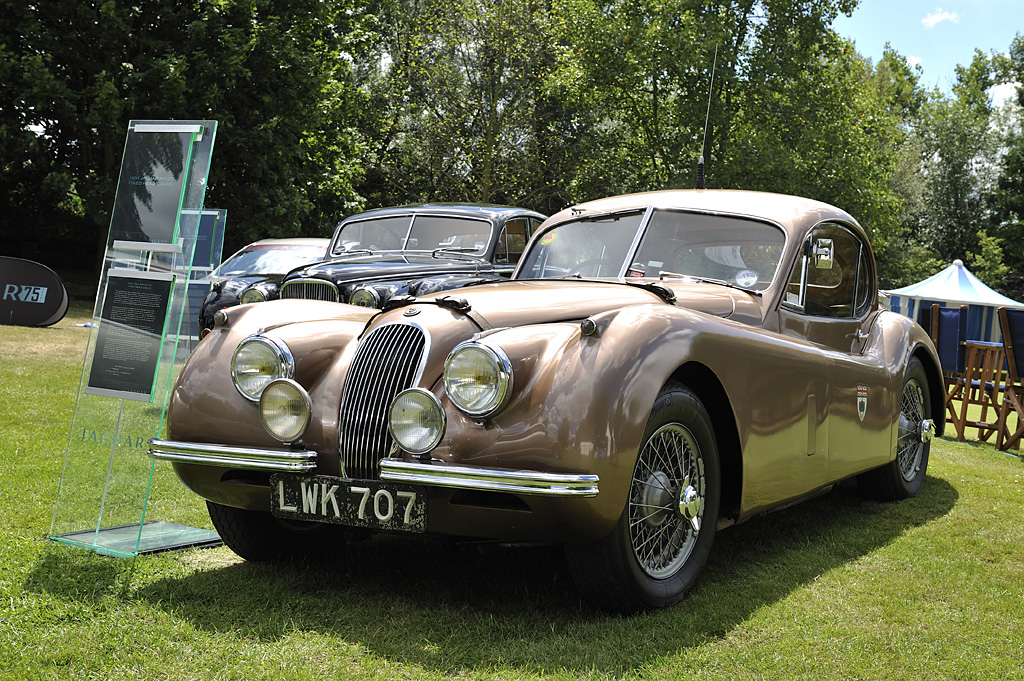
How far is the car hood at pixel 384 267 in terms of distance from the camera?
27.3ft

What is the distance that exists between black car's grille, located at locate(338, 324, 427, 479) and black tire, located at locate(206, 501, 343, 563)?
2.83 ft

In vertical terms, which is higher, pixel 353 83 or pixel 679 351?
pixel 353 83

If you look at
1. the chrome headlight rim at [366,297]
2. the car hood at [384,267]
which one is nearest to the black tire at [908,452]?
the chrome headlight rim at [366,297]

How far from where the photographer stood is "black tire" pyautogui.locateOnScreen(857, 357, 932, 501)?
6.01m

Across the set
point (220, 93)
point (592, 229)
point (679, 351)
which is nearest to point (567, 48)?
point (220, 93)

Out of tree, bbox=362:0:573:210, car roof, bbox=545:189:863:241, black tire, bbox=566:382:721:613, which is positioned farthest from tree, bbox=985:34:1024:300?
black tire, bbox=566:382:721:613

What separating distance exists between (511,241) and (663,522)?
247 inches

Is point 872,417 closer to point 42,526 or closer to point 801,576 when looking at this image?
point 801,576

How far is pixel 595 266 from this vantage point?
16.5 feet

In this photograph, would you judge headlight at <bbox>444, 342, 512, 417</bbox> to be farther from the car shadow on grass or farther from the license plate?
the car shadow on grass

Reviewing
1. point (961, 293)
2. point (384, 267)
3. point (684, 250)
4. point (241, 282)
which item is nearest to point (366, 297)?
point (384, 267)

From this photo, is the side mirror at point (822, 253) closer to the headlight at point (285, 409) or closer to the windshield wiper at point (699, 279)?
the windshield wiper at point (699, 279)

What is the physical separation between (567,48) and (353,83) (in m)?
8.02

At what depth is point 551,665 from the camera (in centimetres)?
307
